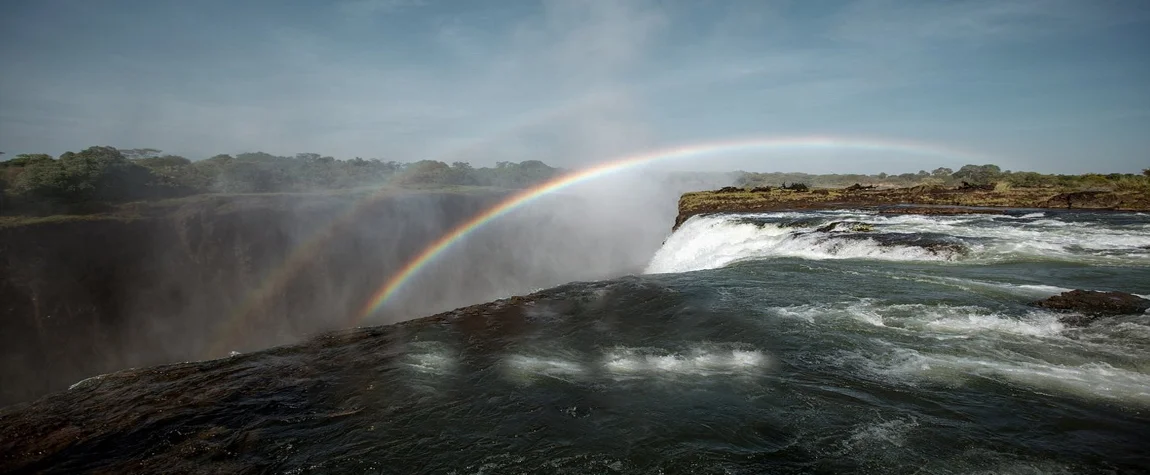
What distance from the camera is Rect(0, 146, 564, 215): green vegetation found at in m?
26.0

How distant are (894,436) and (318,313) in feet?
107

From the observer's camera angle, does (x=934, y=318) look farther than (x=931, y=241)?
No

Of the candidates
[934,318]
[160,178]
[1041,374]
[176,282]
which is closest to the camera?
[1041,374]

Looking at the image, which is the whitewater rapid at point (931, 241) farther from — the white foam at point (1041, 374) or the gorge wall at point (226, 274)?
the gorge wall at point (226, 274)

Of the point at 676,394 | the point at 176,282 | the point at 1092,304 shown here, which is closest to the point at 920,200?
the point at 1092,304

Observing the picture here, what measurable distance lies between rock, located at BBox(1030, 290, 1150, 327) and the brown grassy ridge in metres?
19.9

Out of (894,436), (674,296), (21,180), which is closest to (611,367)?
(894,436)

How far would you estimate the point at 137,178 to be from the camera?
33.7 meters

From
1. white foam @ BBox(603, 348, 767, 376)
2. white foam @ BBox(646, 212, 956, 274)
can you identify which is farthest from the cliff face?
white foam @ BBox(603, 348, 767, 376)

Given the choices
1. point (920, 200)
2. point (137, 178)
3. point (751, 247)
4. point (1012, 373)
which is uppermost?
point (137, 178)

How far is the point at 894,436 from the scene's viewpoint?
180 inches

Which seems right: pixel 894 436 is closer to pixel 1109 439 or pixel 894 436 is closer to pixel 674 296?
pixel 1109 439

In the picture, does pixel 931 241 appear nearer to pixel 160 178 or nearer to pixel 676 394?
pixel 676 394

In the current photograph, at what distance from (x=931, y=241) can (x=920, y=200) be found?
24.9 meters
